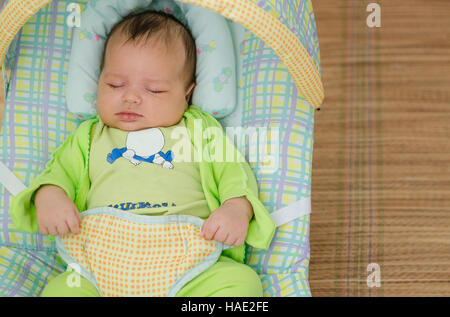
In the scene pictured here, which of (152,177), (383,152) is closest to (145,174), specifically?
(152,177)

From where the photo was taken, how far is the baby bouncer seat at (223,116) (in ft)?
4.24

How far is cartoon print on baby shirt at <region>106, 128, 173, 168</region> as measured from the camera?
133 cm

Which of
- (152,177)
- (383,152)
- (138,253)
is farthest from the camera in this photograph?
(383,152)

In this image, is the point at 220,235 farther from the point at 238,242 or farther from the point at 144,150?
the point at 144,150

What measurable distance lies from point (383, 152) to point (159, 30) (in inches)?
32.8

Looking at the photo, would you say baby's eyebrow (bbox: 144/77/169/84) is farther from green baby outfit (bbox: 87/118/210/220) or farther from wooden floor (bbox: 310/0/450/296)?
wooden floor (bbox: 310/0/450/296)

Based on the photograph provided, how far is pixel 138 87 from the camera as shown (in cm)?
133

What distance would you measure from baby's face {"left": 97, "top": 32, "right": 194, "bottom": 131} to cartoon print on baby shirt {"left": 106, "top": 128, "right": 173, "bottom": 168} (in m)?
0.02

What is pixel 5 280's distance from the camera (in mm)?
1244

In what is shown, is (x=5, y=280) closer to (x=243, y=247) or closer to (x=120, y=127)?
(x=120, y=127)

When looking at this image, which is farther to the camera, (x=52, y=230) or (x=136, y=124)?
(x=136, y=124)

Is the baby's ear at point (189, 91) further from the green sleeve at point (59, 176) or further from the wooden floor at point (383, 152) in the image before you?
the wooden floor at point (383, 152)

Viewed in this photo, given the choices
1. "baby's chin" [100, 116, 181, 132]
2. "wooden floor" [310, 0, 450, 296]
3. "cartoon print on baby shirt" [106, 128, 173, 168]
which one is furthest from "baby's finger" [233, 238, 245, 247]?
"wooden floor" [310, 0, 450, 296]

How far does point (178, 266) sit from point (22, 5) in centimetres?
62
